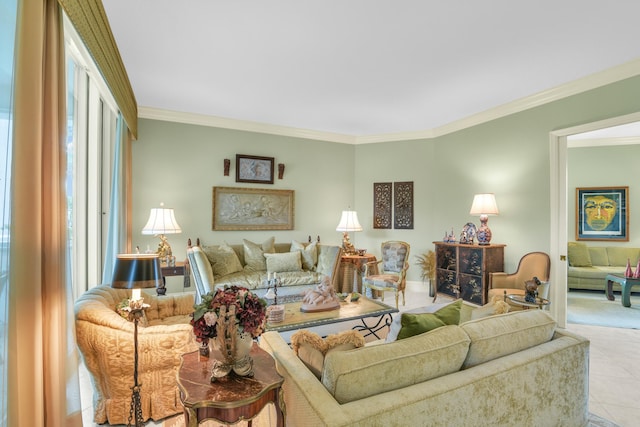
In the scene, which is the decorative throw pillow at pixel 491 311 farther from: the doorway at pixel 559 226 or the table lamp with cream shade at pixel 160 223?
the table lamp with cream shade at pixel 160 223

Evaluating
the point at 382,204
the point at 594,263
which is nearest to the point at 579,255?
the point at 594,263

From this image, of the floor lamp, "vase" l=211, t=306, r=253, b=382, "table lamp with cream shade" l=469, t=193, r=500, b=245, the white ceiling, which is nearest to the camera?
"vase" l=211, t=306, r=253, b=382

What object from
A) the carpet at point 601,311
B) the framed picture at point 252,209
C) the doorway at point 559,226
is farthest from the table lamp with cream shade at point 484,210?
the framed picture at point 252,209

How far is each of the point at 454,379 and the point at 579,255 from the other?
19.7 feet

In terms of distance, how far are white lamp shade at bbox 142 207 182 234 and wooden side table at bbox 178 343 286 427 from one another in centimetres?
287

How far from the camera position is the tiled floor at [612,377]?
2.11 metres

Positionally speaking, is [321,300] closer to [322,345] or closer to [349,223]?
[322,345]

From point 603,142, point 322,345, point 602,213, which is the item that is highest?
point 603,142

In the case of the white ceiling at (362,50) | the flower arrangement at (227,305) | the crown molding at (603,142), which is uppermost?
the white ceiling at (362,50)

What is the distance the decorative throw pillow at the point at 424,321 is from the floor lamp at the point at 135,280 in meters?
1.45

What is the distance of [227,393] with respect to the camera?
4.13 feet

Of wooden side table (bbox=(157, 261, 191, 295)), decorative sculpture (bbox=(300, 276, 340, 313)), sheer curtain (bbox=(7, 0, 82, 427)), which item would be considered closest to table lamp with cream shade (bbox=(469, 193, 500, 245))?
decorative sculpture (bbox=(300, 276, 340, 313))

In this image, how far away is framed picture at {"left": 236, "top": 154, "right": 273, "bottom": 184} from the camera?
4.98 metres

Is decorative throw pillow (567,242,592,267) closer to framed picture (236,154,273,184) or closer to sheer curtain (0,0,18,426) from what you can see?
framed picture (236,154,273,184)
